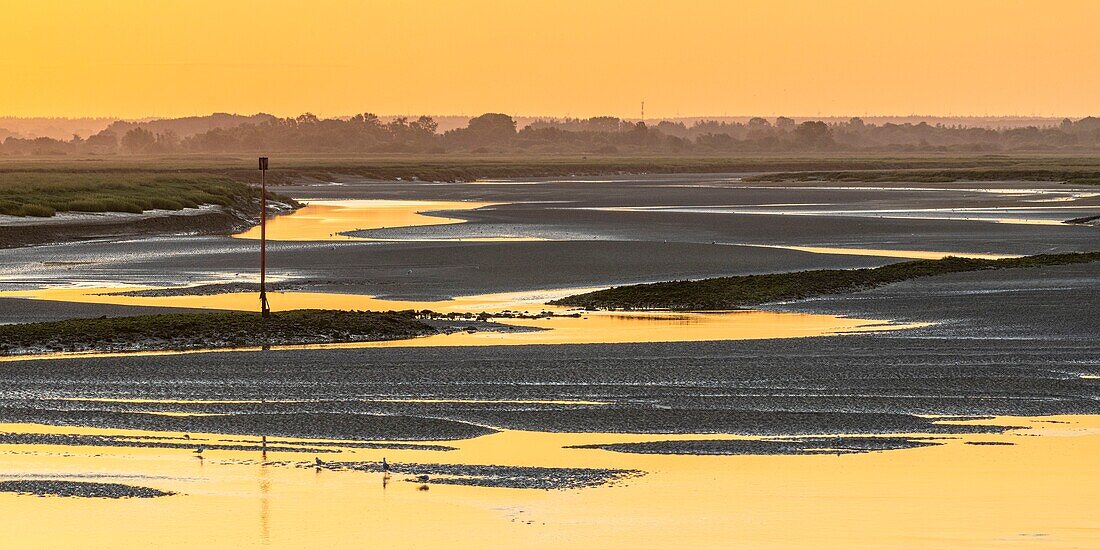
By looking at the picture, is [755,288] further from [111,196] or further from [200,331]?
[111,196]

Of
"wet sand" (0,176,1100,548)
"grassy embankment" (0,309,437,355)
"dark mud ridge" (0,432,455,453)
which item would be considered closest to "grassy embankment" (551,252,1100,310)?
"wet sand" (0,176,1100,548)

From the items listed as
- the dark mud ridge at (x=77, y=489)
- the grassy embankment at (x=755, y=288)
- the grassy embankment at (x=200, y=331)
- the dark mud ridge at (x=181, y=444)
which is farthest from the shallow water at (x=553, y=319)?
the dark mud ridge at (x=77, y=489)

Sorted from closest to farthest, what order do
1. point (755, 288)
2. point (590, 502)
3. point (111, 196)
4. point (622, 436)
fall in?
point (590, 502) → point (622, 436) → point (755, 288) → point (111, 196)

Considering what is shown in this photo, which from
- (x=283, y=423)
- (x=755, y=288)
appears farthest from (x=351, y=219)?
(x=283, y=423)

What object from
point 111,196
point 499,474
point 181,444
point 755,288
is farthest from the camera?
point 111,196

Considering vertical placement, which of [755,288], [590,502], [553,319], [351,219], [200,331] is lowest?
[351,219]

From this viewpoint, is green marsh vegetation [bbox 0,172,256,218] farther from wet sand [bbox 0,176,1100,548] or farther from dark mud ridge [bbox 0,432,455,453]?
dark mud ridge [bbox 0,432,455,453]

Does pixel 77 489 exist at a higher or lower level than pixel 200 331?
higher

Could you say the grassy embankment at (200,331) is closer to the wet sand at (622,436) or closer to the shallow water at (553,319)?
the shallow water at (553,319)
